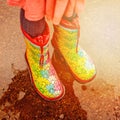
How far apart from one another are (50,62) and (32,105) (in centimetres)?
24

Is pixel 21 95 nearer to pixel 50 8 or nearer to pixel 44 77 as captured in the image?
pixel 44 77

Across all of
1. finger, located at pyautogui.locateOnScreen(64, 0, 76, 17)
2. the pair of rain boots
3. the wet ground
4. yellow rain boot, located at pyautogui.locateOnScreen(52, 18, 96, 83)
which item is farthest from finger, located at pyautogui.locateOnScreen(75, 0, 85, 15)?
the wet ground

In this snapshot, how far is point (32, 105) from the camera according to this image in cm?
125

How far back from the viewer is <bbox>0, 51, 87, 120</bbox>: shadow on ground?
1.22 metres

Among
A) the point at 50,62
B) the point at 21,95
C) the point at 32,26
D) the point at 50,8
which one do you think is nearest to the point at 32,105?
the point at 21,95

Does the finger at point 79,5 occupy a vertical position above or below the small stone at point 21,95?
above

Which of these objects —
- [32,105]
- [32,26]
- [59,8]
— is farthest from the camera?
[32,105]

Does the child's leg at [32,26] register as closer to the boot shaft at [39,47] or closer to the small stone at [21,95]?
the boot shaft at [39,47]

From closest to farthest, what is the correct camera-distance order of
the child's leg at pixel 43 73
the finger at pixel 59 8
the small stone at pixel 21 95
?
the finger at pixel 59 8 → the child's leg at pixel 43 73 → the small stone at pixel 21 95

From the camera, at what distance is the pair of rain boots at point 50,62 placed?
1131 millimetres

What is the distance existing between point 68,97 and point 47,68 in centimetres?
19

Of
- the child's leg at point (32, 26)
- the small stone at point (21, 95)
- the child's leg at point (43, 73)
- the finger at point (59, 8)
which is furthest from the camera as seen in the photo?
the small stone at point (21, 95)

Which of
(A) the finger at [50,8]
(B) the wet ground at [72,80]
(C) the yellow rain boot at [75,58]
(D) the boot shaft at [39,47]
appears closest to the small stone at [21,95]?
(B) the wet ground at [72,80]

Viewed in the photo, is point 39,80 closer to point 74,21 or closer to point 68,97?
point 68,97
